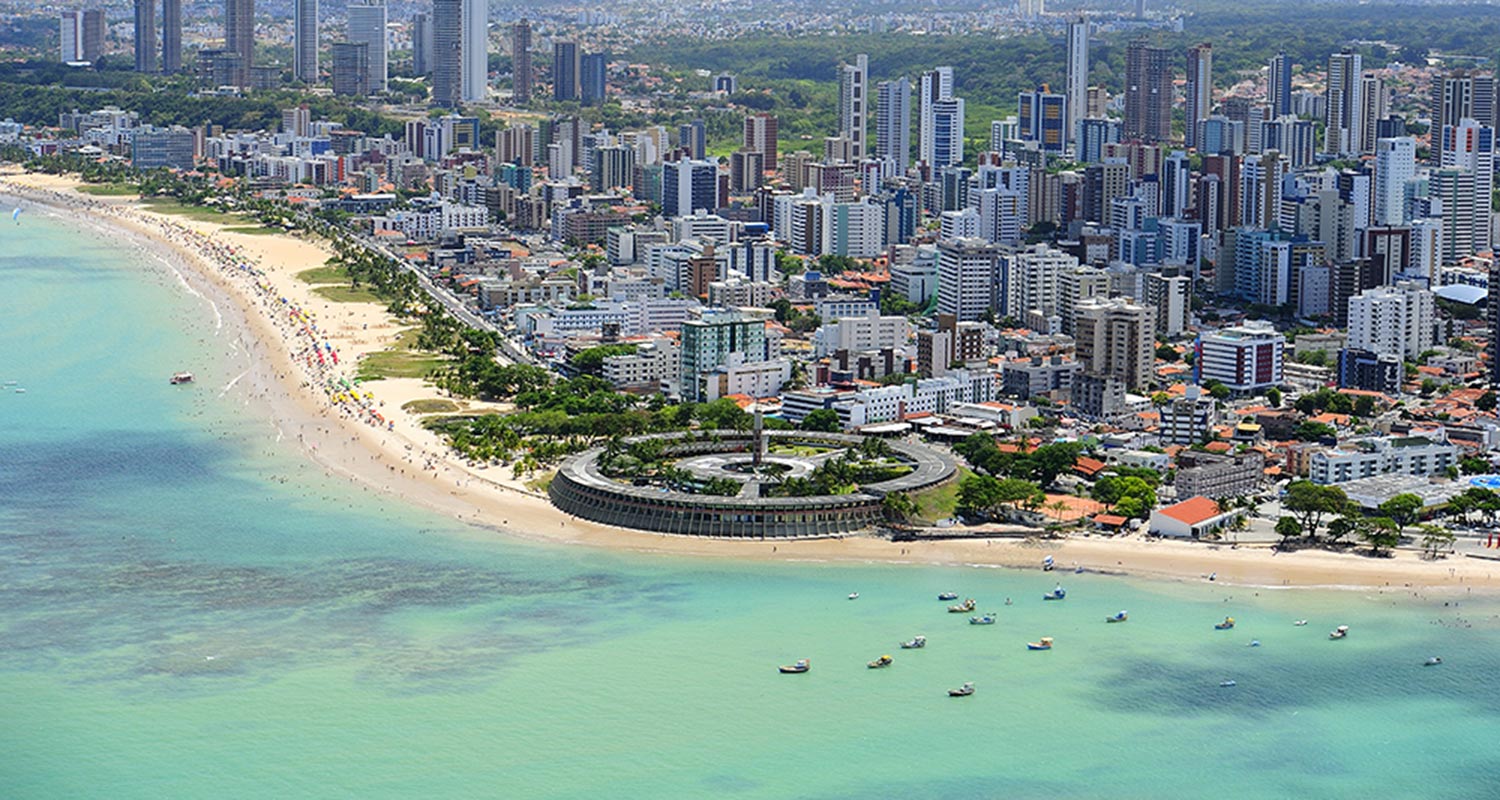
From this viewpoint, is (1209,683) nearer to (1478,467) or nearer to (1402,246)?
(1478,467)

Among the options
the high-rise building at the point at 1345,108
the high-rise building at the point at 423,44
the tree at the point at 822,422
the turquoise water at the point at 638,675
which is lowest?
the turquoise water at the point at 638,675

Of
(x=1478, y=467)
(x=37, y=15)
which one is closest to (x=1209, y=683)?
(x=1478, y=467)

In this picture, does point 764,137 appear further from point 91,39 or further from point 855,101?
point 91,39

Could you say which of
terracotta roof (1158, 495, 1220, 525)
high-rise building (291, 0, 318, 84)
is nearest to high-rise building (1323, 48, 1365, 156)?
high-rise building (291, 0, 318, 84)

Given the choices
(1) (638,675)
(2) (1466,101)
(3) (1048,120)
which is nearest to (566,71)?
(3) (1048,120)

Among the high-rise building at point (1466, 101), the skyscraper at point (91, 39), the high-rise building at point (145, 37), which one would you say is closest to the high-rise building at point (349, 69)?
the high-rise building at point (145, 37)

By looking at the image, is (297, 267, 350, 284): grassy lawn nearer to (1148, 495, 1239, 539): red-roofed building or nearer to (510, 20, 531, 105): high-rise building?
(1148, 495, 1239, 539): red-roofed building

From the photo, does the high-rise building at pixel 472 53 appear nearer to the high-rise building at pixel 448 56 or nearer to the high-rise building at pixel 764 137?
the high-rise building at pixel 448 56

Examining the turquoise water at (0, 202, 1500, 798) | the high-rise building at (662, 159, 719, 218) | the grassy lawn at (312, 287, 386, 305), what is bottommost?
the turquoise water at (0, 202, 1500, 798)
